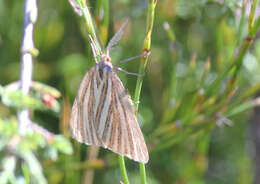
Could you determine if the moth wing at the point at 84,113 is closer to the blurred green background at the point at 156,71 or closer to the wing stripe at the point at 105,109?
the wing stripe at the point at 105,109

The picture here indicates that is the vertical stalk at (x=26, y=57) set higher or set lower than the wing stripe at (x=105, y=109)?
higher

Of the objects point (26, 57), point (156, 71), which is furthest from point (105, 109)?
point (156, 71)

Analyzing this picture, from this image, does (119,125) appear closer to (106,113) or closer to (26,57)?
(106,113)

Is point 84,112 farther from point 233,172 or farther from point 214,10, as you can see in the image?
point 233,172

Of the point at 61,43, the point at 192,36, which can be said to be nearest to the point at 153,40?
the point at 192,36

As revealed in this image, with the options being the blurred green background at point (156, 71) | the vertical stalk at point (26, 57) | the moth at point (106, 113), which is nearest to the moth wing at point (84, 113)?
the moth at point (106, 113)

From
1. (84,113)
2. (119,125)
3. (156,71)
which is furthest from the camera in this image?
(156,71)
